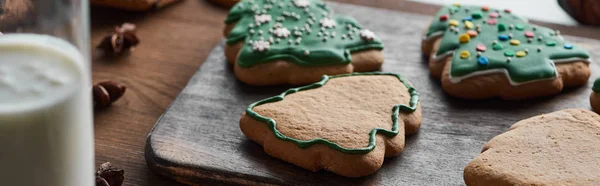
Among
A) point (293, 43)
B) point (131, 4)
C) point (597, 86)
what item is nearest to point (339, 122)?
point (293, 43)

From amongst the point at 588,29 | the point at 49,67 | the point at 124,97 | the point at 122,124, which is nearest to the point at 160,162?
the point at 122,124

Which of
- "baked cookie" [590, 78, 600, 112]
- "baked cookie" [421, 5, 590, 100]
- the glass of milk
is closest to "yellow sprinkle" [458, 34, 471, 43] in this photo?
"baked cookie" [421, 5, 590, 100]

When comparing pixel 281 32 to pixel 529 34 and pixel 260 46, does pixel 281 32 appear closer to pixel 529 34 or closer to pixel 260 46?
pixel 260 46

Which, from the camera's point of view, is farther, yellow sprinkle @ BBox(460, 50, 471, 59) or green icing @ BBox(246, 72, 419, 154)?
yellow sprinkle @ BBox(460, 50, 471, 59)

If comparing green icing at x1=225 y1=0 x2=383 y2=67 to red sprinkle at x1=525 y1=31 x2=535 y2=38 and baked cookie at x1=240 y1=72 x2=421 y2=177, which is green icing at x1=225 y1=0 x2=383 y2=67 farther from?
red sprinkle at x1=525 y1=31 x2=535 y2=38

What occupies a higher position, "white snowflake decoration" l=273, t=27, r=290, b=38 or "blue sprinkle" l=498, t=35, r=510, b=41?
"white snowflake decoration" l=273, t=27, r=290, b=38

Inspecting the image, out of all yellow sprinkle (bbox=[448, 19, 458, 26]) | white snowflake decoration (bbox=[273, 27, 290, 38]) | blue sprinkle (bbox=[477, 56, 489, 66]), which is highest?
white snowflake decoration (bbox=[273, 27, 290, 38])

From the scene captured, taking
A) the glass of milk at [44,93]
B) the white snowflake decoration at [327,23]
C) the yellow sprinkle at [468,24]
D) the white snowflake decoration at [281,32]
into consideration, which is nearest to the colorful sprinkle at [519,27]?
the yellow sprinkle at [468,24]
